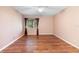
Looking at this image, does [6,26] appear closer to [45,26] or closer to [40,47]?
[40,47]

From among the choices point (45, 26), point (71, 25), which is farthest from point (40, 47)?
point (45, 26)

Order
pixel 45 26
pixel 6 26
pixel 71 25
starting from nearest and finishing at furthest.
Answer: pixel 6 26 → pixel 71 25 → pixel 45 26

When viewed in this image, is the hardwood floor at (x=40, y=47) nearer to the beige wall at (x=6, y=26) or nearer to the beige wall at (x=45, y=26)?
the beige wall at (x=6, y=26)

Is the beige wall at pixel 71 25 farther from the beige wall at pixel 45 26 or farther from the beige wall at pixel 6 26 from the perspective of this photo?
the beige wall at pixel 45 26

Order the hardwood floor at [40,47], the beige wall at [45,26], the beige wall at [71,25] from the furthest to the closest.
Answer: the beige wall at [45,26] → the beige wall at [71,25] → the hardwood floor at [40,47]

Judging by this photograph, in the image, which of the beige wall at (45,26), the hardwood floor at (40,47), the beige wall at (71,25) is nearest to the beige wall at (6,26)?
the hardwood floor at (40,47)

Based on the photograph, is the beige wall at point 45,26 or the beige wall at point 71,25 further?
the beige wall at point 45,26

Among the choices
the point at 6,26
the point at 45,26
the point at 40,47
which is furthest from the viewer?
the point at 45,26

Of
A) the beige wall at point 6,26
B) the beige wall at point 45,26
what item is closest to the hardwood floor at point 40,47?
the beige wall at point 6,26

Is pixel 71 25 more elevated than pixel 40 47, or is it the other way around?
pixel 71 25

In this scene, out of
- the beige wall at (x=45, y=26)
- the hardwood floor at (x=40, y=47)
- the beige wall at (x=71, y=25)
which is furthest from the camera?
the beige wall at (x=45, y=26)

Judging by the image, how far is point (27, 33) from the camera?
26.6 ft

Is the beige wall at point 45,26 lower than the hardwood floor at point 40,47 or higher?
higher

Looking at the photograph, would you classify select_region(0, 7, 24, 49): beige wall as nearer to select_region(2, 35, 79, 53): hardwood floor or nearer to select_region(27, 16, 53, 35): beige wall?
select_region(2, 35, 79, 53): hardwood floor
